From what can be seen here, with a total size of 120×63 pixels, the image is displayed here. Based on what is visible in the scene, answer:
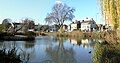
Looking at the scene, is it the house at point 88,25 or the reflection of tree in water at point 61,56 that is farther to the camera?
the house at point 88,25

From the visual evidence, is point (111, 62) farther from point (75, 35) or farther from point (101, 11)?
point (75, 35)

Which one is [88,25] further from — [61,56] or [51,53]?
[61,56]

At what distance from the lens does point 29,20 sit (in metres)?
65.9

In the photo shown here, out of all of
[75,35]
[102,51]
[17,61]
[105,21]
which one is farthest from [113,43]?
[75,35]

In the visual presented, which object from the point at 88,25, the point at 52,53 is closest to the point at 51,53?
the point at 52,53

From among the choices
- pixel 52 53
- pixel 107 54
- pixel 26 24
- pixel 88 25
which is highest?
pixel 26 24

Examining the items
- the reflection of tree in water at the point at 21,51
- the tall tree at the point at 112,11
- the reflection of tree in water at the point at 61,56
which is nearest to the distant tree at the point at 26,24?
the reflection of tree in water at the point at 61,56

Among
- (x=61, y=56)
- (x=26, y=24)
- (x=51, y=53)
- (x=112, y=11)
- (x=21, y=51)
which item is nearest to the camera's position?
(x=112, y=11)

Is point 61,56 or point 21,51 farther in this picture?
point 61,56

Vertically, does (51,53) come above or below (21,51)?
below

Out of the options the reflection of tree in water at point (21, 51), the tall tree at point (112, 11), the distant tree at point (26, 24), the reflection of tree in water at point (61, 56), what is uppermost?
the tall tree at point (112, 11)

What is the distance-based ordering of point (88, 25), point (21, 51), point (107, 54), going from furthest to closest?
point (88, 25) → point (21, 51) → point (107, 54)

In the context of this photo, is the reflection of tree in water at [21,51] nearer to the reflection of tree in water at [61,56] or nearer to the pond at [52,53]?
the pond at [52,53]

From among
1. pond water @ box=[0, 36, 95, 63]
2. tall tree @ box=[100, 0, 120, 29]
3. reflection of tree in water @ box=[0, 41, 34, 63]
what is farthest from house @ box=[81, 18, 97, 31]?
tall tree @ box=[100, 0, 120, 29]
